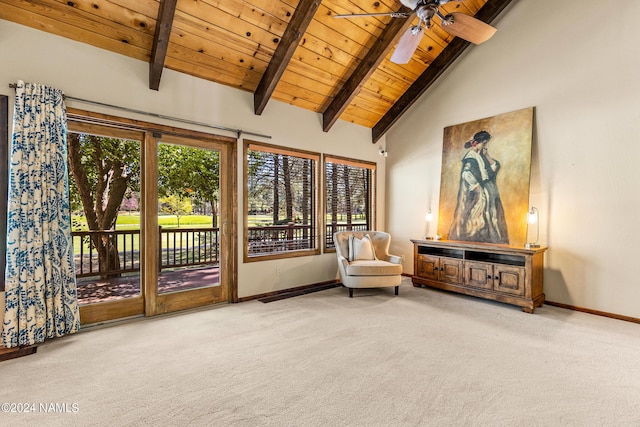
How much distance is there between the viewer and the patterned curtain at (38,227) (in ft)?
9.00

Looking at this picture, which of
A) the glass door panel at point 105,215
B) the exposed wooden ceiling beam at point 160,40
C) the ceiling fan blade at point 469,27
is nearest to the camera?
the ceiling fan blade at point 469,27

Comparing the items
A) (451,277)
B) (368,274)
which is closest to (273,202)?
(368,274)

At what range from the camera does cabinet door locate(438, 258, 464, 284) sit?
178 inches

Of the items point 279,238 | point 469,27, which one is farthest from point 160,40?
point 469,27

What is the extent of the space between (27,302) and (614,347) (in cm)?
538

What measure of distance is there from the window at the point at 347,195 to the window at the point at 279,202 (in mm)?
337

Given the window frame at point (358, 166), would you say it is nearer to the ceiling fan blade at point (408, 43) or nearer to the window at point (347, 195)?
the window at point (347, 195)

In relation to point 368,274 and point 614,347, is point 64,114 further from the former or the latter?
point 614,347

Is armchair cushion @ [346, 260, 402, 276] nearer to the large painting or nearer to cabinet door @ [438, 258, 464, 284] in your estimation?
cabinet door @ [438, 258, 464, 284]

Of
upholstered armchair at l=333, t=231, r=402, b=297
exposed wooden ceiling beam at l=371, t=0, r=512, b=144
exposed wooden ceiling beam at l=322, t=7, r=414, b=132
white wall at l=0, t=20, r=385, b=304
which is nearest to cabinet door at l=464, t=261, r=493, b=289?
upholstered armchair at l=333, t=231, r=402, b=297

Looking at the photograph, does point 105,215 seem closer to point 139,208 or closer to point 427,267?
Answer: point 139,208

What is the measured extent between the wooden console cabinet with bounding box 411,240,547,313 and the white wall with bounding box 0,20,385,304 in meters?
1.63

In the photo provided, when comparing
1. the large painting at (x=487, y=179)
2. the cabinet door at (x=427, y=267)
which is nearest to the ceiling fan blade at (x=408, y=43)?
the large painting at (x=487, y=179)

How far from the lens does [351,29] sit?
13.3ft
